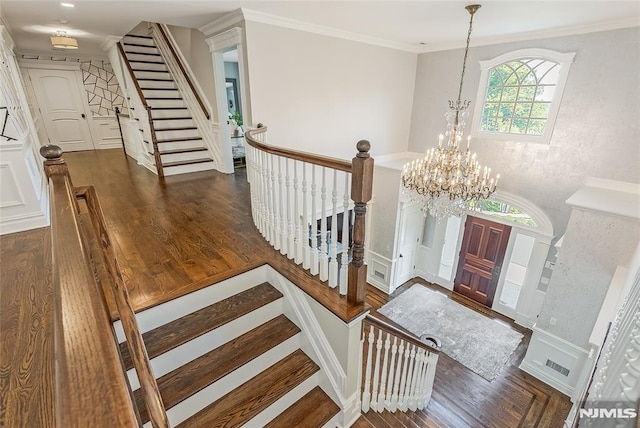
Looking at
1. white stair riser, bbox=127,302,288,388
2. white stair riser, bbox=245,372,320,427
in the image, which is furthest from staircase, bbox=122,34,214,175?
white stair riser, bbox=245,372,320,427

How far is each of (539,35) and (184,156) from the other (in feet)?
19.7

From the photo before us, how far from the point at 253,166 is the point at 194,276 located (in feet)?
3.74

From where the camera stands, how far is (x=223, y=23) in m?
3.88

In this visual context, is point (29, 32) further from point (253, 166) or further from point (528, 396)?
point (528, 396)

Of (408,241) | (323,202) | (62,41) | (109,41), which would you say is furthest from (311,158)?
(109,41)

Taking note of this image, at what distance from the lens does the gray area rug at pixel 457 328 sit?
185 inches

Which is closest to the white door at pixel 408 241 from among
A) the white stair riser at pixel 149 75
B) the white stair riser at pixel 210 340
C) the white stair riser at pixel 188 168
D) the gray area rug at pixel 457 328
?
the gray area rug at pixel 457 328

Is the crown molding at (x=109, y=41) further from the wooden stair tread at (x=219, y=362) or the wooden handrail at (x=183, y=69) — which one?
the wooden stair tread at (x=219, y=362)

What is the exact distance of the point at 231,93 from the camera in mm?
9312

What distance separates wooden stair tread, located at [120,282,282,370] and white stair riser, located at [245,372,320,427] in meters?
0.64

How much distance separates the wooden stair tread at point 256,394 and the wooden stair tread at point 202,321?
0.45 metres

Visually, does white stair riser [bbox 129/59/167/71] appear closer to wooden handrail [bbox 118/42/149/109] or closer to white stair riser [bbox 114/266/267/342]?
wooden handrail [bbox 118/42/149/109]

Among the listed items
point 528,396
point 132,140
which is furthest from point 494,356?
point 132,140

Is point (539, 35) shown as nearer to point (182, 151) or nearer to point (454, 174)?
point (454, 174)
